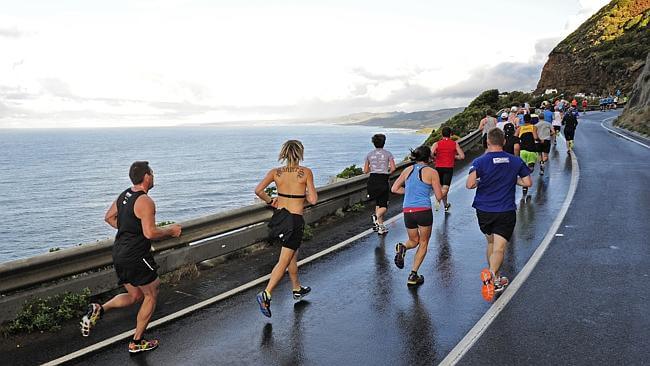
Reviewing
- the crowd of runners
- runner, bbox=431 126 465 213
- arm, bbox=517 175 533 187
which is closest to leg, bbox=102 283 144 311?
the crowd of runners

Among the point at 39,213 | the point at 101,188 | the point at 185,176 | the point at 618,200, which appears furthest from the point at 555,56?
the point at 618,200

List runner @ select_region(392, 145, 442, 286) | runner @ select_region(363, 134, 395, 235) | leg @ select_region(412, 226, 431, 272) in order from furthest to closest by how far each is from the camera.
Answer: runner @ select_region(363, 134, 395, 235) → leg @ select_region(412, 226, 431, 272) → runner @ select_region(392, 145, 442, 286)

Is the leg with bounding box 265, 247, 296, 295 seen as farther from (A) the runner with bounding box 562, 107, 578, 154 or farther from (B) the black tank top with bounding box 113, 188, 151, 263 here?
(A) the runner with bounding box 562, 107, 578, 154

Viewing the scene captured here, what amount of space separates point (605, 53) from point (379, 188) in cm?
8891

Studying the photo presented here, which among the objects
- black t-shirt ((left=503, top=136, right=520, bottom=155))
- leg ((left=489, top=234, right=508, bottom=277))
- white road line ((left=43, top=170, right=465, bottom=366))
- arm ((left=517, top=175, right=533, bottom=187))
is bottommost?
white road line ((left=43, top=170, right=465, bottom=366))

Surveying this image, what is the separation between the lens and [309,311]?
6.62 metres

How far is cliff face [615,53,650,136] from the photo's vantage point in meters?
34.6

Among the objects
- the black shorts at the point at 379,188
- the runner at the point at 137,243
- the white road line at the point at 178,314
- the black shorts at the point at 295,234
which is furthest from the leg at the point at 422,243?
the black shorts at the point at 379,188

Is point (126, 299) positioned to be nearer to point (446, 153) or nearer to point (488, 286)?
point (488, 286)

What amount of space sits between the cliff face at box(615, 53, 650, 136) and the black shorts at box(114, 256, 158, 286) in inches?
1244

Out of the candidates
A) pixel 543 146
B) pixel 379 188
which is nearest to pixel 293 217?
pixel 379 188

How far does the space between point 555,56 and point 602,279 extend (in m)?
103

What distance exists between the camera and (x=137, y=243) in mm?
5383

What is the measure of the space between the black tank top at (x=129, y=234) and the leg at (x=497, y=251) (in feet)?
13.2
